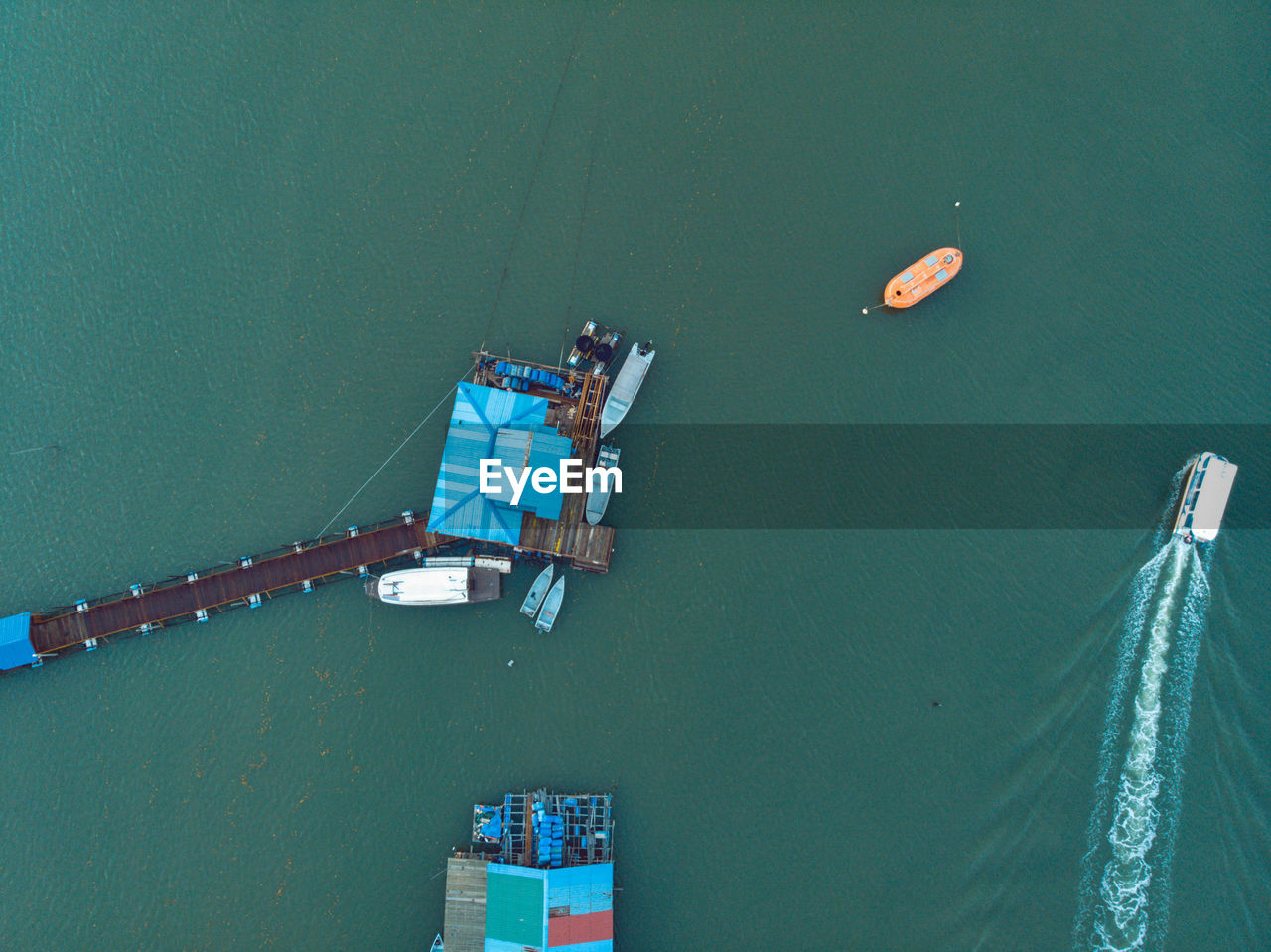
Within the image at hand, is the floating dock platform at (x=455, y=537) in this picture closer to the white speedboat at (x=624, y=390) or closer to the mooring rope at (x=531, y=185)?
the white speedboat at (x=624, y=390)

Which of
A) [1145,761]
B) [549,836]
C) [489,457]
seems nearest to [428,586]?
[489,457]

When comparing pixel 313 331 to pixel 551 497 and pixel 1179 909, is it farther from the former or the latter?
pixel 1179 909

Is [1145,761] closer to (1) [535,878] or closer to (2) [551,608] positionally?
(1) [535,878]

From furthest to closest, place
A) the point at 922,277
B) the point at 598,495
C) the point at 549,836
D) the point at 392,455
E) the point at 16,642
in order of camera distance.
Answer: the point at 392,455 → the point at 922,277 → the point at 598,495 → the point at 16,642 → the point at 549,836

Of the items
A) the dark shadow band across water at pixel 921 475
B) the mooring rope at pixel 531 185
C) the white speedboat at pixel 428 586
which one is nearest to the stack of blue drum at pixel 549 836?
the white speedboat at pixel 428 586

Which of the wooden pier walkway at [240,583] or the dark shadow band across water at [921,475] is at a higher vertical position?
the dark shadow band across water at [921,475]

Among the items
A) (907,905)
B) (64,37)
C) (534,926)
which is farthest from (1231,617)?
(64,37)

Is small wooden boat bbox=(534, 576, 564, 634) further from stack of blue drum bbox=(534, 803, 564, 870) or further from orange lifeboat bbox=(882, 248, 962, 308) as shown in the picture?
orange lifeboat bbox=(882, 248, 962, 308)
